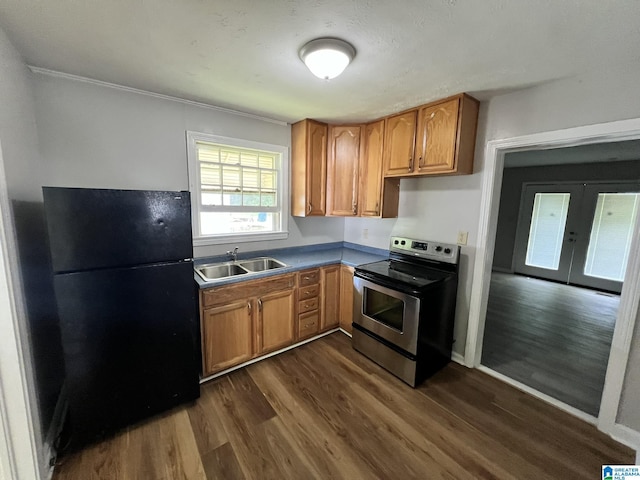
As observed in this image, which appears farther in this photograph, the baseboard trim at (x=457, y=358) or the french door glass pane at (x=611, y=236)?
the french door glass pane at (x=611, y=236)

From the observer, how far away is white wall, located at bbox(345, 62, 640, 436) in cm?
165

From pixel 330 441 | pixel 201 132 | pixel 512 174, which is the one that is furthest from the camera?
pixel 512 174

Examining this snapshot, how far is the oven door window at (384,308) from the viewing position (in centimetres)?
228

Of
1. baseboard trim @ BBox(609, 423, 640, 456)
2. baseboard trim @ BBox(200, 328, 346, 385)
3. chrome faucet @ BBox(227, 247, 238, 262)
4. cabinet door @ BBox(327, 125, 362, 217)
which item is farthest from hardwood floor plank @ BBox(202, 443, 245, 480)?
baseboard trim @ BBox(609, 423, 640, 456)

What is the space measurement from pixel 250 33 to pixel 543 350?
3.78 meters

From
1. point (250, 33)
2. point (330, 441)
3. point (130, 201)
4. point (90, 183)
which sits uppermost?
point (250, 33)

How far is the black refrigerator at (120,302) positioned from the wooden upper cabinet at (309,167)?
1.43m

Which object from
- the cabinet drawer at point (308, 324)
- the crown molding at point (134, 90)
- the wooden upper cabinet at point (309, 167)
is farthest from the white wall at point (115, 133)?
the cabinet drawer at point (308, 324)

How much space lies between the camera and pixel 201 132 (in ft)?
8.02

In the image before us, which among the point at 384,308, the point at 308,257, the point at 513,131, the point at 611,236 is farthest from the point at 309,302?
the point at 611,236

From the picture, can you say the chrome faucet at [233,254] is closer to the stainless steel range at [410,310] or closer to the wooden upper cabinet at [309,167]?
the wooden upper cabinet at [309,167]

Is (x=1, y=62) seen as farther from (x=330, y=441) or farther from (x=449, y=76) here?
(x=330, y=441)

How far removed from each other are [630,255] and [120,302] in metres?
3.20

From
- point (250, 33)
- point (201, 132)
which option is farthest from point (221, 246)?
point (250, 33)
